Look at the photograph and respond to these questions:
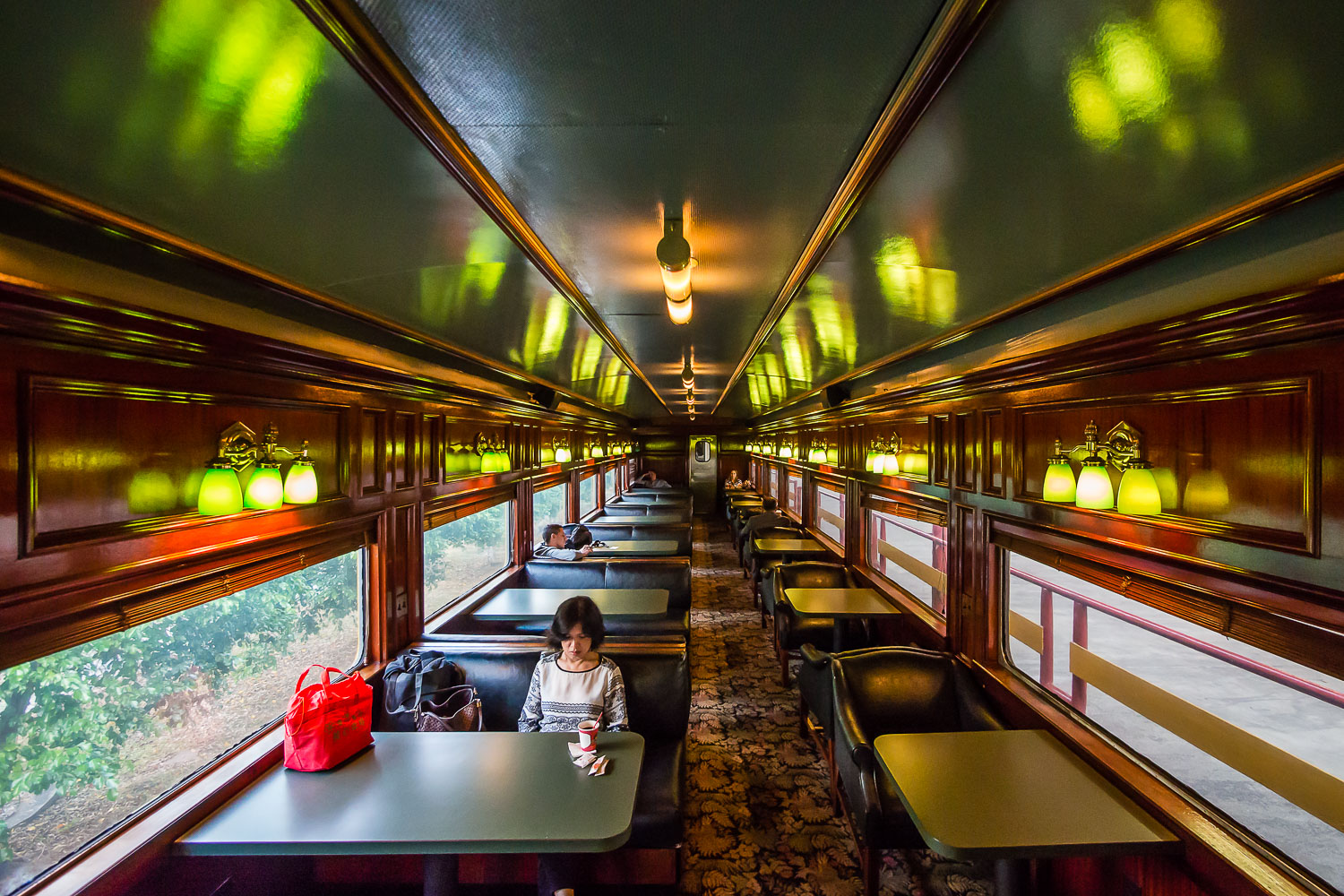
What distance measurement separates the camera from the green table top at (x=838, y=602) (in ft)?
13.5

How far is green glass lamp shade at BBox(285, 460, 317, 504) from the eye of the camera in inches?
83.7

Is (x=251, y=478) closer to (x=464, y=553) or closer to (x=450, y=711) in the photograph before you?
(x=450, y=711)

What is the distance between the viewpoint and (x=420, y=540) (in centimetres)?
338

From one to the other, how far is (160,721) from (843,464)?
18.0ft

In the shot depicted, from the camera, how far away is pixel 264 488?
1925 millimetres

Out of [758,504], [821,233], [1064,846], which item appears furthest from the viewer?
[758,504]

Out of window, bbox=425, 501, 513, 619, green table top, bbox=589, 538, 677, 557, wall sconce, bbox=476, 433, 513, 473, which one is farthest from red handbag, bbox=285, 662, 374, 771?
green table top, bbox=589, 538, 677, 557

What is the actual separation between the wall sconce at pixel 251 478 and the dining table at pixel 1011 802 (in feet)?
8.34

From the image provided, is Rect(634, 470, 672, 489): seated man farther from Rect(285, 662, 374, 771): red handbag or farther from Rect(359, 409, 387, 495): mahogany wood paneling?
Rect(285, 662, 374, 771): red handbag

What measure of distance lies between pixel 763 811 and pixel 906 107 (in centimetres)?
349

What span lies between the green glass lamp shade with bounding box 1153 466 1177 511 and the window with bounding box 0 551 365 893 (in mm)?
3363

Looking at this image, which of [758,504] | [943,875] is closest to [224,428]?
[943,875]

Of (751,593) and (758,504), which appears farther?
(758,504)

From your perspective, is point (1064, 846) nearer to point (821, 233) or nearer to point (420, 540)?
point (821, 233)
